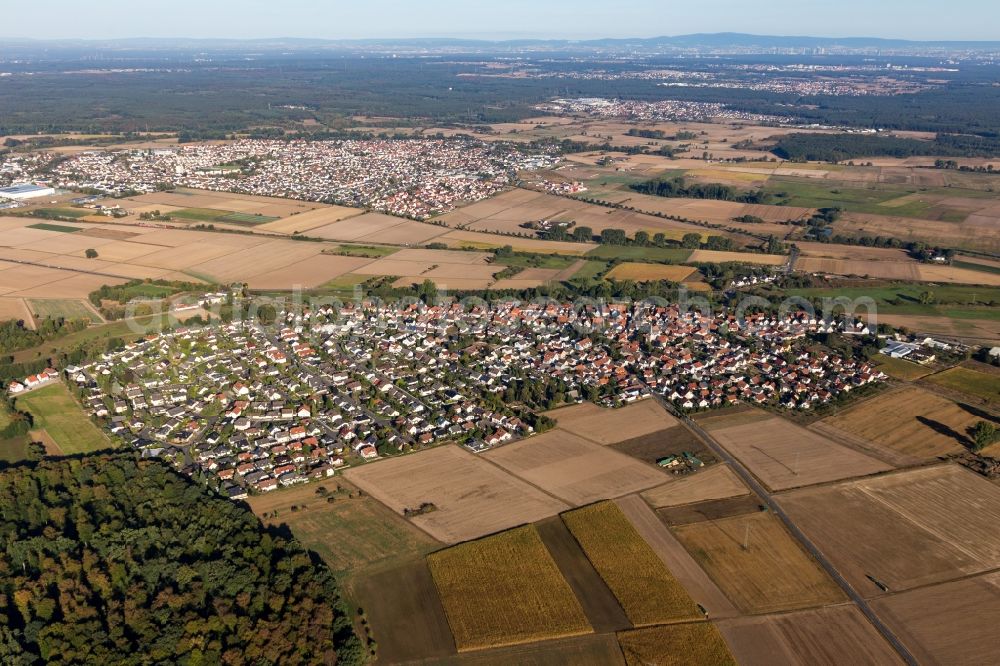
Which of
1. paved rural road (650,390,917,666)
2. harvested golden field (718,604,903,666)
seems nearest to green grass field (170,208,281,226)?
paved rural road (650,390,917,666)

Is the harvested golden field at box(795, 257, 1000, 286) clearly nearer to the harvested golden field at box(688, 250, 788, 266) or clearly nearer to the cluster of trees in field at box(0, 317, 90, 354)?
the harvested golden field at box(688, 250, 788, 266)

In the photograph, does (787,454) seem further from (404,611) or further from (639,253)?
(639,253)

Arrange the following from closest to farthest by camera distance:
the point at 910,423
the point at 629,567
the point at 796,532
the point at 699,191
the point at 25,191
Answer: the point at 629,567, the point at 796,532, the point at 910,423, the point at 25,191, the point at 699,191

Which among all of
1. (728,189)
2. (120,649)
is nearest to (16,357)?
(120,649)

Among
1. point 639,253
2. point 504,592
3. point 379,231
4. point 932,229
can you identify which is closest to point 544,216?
point 639,253

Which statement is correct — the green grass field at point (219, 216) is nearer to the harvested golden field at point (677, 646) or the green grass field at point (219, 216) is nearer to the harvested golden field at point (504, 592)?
the harvested golden field at point (504, 592)

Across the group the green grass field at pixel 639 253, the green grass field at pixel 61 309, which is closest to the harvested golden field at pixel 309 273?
the green grass field at pixel 61 309

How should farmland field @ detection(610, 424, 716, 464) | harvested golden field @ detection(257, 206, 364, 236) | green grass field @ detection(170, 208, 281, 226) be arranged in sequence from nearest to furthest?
farmland field @ detection(610, 424, 716, 464) → harvested golden field @ detection(257, 206, 364, 236) → green grass field @ detection(170, 208, 281, 226)
